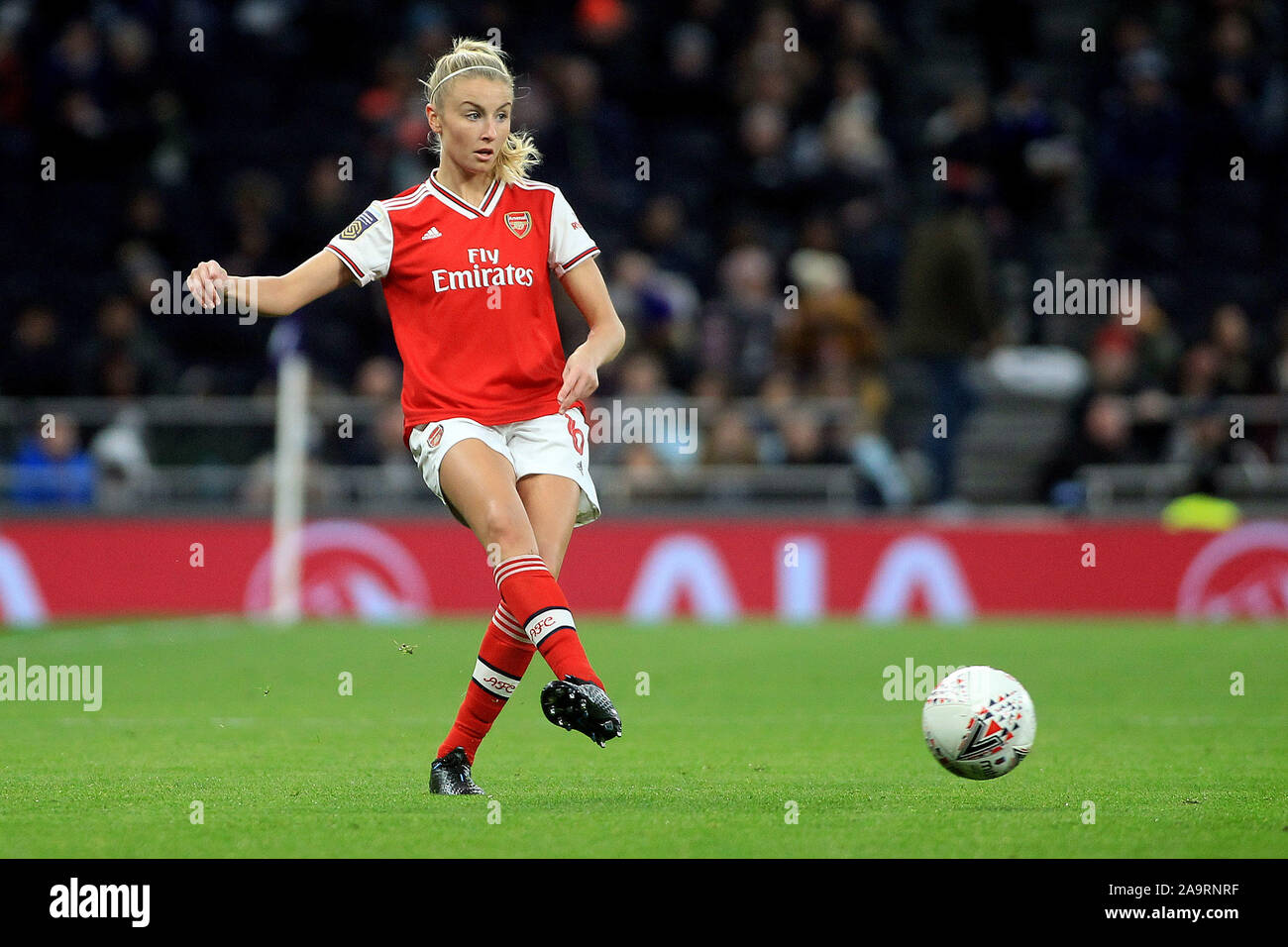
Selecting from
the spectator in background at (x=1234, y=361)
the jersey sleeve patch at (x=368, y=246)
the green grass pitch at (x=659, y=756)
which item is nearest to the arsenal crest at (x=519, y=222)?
the jersey sleeve patch at (x=368, y=246)

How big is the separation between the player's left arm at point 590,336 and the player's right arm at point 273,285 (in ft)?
2.54

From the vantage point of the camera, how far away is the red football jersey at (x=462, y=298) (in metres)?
6.49

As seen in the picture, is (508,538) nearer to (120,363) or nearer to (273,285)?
(273,285)

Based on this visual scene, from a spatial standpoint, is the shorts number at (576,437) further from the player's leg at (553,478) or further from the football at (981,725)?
the football at (981,725)

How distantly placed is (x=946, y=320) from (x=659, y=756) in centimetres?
A: 823

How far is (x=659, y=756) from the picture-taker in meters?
7.75

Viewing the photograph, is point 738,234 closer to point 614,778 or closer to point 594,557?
point 594,557

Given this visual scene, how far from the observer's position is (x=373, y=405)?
52.1ft

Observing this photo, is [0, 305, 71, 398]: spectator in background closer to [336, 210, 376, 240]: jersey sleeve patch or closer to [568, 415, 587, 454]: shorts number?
[336, 210, 376, 240]: jersey sleeve patch

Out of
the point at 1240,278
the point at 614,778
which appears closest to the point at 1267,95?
the point at 1240,278

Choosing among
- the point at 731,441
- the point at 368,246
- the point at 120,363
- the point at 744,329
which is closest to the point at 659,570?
the point at 731,441

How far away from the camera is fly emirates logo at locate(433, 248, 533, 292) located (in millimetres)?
6488

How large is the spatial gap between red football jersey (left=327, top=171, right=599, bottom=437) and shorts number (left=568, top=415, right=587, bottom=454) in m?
0.09

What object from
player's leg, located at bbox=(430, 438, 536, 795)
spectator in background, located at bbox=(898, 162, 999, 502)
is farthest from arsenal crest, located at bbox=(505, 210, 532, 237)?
spectator in background, located at bbox=(898, 162, 999, 502)
